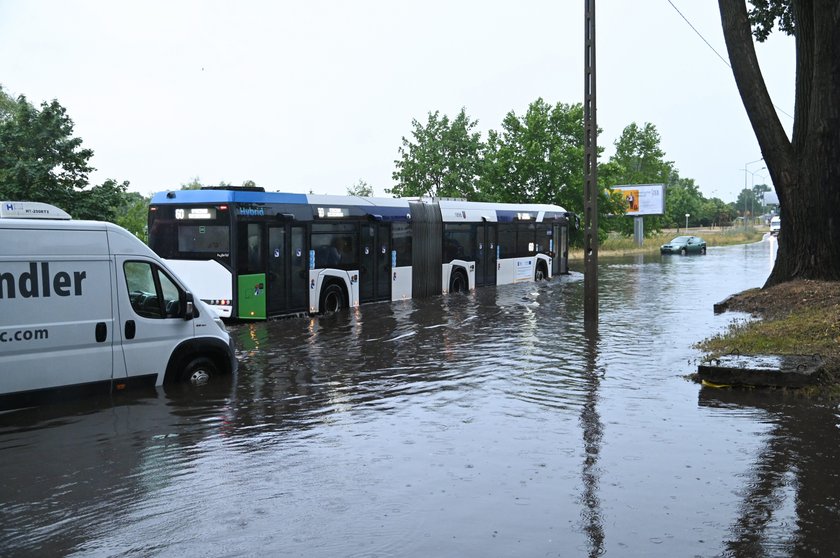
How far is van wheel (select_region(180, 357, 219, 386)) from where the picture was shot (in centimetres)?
1159

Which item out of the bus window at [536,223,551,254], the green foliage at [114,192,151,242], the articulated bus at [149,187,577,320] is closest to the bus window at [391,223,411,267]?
the articulated bus at [149,187,577,320]

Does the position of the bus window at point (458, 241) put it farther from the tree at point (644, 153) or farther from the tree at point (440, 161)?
the tree at point (644, 153)

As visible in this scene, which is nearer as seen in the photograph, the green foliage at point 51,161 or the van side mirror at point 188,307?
the van side mirror at point 188,307

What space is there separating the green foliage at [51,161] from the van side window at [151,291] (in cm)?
1902

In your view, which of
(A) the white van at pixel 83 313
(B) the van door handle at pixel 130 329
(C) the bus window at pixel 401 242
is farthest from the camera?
(C) the bus window at pixel 401 242

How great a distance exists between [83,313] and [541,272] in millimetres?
26417

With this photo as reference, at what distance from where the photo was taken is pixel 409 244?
25859 millimetres

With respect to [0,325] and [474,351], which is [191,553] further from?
[474,351]

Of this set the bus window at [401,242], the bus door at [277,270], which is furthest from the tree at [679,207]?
the bus door at [277,270]

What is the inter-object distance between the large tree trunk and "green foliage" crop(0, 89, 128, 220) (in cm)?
1999

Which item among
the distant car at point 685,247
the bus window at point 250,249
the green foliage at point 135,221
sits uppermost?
the green foliage at point 135,221

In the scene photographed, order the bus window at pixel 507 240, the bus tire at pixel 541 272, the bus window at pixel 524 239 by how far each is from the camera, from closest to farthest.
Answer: the bus window at pixel 507 240 < the bus window at pixel 524 239 < the bus tire at pixel 541 272

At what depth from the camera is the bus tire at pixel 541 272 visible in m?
34.8

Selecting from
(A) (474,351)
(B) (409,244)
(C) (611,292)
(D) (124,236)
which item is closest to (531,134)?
(C) (611,292)
